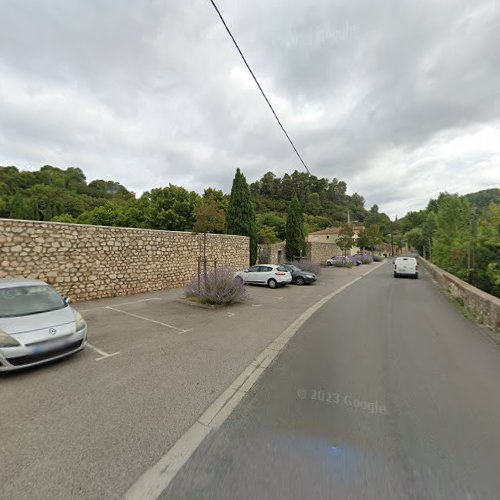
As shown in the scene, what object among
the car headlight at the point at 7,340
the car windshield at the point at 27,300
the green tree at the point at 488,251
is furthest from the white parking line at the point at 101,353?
the green tree at the point at 488,251

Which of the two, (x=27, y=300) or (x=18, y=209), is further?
(x=18, y=209)

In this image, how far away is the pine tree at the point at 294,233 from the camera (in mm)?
27250

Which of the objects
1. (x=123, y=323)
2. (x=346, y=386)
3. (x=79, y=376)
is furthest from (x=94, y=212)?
(x=346, y=386)

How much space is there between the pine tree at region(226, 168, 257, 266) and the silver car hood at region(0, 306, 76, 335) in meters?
17.1

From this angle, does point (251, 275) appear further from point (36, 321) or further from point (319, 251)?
point (319, 251)

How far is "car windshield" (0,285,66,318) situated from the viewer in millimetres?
4386

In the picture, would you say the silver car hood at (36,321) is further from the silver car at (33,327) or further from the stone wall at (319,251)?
the stone wall at (319,251)

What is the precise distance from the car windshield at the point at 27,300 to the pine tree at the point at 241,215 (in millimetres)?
16534

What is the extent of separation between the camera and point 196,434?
264 cm

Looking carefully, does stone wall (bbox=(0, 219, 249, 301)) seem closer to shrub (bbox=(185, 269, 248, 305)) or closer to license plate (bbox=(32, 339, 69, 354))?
shrub (bbox=(185, 269, 248, 305))

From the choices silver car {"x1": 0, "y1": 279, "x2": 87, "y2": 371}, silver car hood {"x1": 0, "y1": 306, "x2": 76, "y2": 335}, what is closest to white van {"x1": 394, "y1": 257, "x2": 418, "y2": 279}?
silver car {"x1": 0, "y1": 279, "x2": 87, "y2": 371}

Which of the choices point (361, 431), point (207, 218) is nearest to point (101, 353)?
point (361, 431)

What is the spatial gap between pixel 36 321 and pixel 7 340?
487 millimetres

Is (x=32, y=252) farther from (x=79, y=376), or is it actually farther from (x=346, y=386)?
(x=346, y=386)
